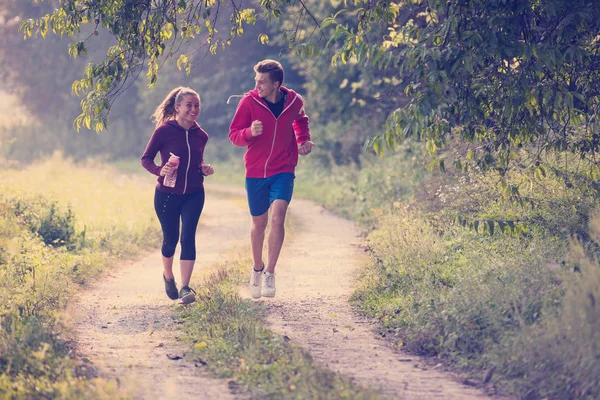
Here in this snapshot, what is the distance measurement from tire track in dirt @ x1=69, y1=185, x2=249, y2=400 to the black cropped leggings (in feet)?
2.25

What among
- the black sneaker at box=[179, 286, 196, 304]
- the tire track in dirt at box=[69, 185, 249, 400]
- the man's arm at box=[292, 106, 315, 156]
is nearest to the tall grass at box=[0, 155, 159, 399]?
the tire track in dirt at box=[69, 185, 249, 400]

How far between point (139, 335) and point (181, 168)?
166 cm

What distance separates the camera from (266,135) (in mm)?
7234

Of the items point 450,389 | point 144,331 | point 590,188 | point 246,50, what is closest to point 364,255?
point 590,188

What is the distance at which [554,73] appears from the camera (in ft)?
24.0

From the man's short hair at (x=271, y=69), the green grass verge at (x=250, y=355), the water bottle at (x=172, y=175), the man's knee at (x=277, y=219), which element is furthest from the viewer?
the man's knee at (x=277, y=219)

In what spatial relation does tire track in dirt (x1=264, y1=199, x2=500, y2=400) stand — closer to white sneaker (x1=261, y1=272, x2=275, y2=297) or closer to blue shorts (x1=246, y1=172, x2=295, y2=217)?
white sneaker (x1=261, y1=272, x2=275, y2=297)

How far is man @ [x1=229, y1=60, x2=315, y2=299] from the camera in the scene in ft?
23.6

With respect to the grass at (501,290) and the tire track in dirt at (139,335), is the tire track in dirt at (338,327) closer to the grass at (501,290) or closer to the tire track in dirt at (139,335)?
the grass at (501,290)

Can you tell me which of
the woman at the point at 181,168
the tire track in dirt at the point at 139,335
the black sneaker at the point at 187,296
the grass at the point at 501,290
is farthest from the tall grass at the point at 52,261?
the grass at the point at 501,290

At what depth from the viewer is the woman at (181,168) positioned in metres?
7.40

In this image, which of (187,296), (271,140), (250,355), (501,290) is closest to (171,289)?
(187,296)

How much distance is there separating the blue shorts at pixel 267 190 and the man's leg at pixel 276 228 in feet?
0.23

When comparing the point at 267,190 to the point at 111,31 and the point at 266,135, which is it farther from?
the point at 111,31
